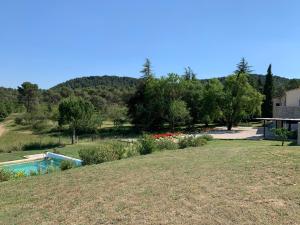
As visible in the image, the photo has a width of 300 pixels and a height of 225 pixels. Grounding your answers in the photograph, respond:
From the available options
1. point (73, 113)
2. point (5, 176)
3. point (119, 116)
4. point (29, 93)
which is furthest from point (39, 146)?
point (29, 93)

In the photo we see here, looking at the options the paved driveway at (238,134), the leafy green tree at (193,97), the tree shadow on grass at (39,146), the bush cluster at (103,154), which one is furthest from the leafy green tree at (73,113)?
the leafy green tree at (193,97)

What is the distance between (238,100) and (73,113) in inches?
778

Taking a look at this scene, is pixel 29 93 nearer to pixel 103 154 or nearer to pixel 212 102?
pixel 212 102

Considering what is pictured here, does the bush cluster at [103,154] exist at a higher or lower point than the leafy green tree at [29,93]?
lower

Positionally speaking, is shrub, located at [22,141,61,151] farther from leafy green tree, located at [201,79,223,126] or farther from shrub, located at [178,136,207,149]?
leafy green tree, located at [201,79,223,126]

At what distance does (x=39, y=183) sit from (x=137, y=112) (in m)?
31.4

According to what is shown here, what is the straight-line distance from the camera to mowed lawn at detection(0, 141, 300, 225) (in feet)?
20.1

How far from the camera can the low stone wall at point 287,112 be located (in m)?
30.8

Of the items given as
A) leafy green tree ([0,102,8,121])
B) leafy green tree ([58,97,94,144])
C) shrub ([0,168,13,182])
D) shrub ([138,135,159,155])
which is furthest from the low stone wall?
leafy green tree ([0,102,8,121])

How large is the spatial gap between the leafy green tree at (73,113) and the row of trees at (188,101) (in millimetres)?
11350

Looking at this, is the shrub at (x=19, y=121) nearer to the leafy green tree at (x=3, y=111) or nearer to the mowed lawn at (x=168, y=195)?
the leafy green tree at (x=3, y=111)

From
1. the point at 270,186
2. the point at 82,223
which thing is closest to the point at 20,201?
the point at 82,223

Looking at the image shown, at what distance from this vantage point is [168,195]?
733 centimetres

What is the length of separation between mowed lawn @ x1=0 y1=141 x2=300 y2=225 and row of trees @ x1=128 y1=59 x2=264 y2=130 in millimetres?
28455
